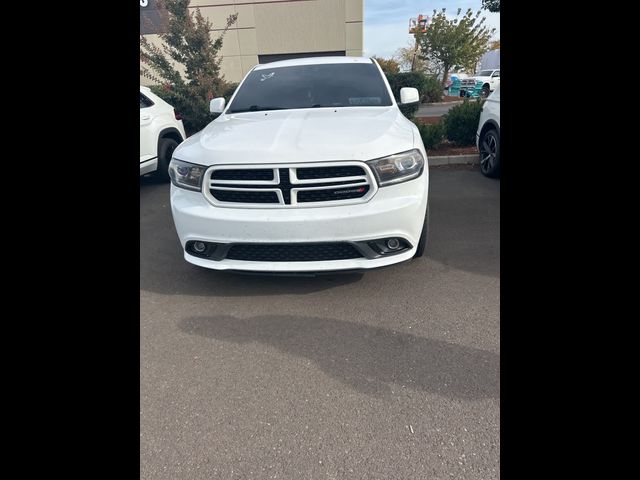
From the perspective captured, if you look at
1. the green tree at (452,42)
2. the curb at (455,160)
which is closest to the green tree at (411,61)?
the green tree at (452,42)

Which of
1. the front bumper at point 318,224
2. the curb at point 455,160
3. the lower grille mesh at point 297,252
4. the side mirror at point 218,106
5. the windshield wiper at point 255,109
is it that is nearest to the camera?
the front bumper at point 318,224

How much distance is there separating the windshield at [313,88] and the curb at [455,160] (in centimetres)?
279

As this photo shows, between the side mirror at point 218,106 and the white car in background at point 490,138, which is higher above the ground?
the side mirror at point 218,106

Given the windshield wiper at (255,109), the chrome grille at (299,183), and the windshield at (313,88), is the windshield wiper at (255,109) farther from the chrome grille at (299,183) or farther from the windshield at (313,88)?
the chrome grille at (299,183)

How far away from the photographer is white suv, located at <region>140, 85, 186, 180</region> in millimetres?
5430

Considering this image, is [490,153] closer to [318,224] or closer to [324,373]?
[318,224]

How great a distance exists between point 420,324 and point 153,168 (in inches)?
194

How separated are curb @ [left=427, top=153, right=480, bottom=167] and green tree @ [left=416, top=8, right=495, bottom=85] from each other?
1522cm

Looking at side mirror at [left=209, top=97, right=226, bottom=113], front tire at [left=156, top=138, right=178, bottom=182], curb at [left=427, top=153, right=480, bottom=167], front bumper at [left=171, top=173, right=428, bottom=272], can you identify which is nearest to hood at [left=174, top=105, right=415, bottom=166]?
front bumper at [left=171, top=173, right=428, bottom=272]

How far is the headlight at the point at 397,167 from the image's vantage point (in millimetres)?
2355

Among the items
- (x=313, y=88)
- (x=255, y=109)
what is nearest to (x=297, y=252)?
(x=255, y=109)

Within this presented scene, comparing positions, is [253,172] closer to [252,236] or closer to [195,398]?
[252,236]

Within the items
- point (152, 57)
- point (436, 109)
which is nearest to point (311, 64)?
point (152, 57)

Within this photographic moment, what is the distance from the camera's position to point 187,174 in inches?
102
